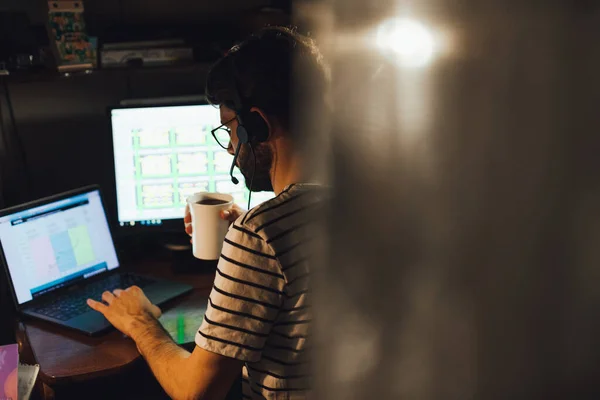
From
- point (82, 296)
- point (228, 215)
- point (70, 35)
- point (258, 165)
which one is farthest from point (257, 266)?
point (70, 35)

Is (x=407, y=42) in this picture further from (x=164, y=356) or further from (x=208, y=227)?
(x=208, y=227)

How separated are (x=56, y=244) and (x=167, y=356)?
585 millimetres

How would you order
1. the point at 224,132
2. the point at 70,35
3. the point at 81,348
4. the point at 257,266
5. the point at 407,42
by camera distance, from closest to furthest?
the point at 407,42
the point at 257,266
the point at 81,348
the point at 224,132
the point at 70,35

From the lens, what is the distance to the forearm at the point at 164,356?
1159 millimetres

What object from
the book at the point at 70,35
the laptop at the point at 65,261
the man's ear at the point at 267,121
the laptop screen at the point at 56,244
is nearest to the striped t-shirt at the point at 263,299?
the man's ear at the point at 267,121

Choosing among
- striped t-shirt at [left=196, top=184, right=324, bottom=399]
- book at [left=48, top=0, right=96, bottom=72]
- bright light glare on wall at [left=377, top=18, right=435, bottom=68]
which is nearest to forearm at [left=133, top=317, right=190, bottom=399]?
striped t-shirt at [left=196, top=184, right=324, bottom=399]

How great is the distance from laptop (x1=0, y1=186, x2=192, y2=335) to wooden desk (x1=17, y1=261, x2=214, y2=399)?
0.09ft

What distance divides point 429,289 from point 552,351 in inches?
1.5

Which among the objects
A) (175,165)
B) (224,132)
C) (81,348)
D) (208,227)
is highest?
(224,132)

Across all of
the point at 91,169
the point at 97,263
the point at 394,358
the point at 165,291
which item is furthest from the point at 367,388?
the point at 91,169

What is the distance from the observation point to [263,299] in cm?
105

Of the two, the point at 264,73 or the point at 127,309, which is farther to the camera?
the point at 127,309

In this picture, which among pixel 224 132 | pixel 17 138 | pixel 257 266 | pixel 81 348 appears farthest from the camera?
pixel 17 138

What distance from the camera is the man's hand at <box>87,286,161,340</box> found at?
1.40 meters
